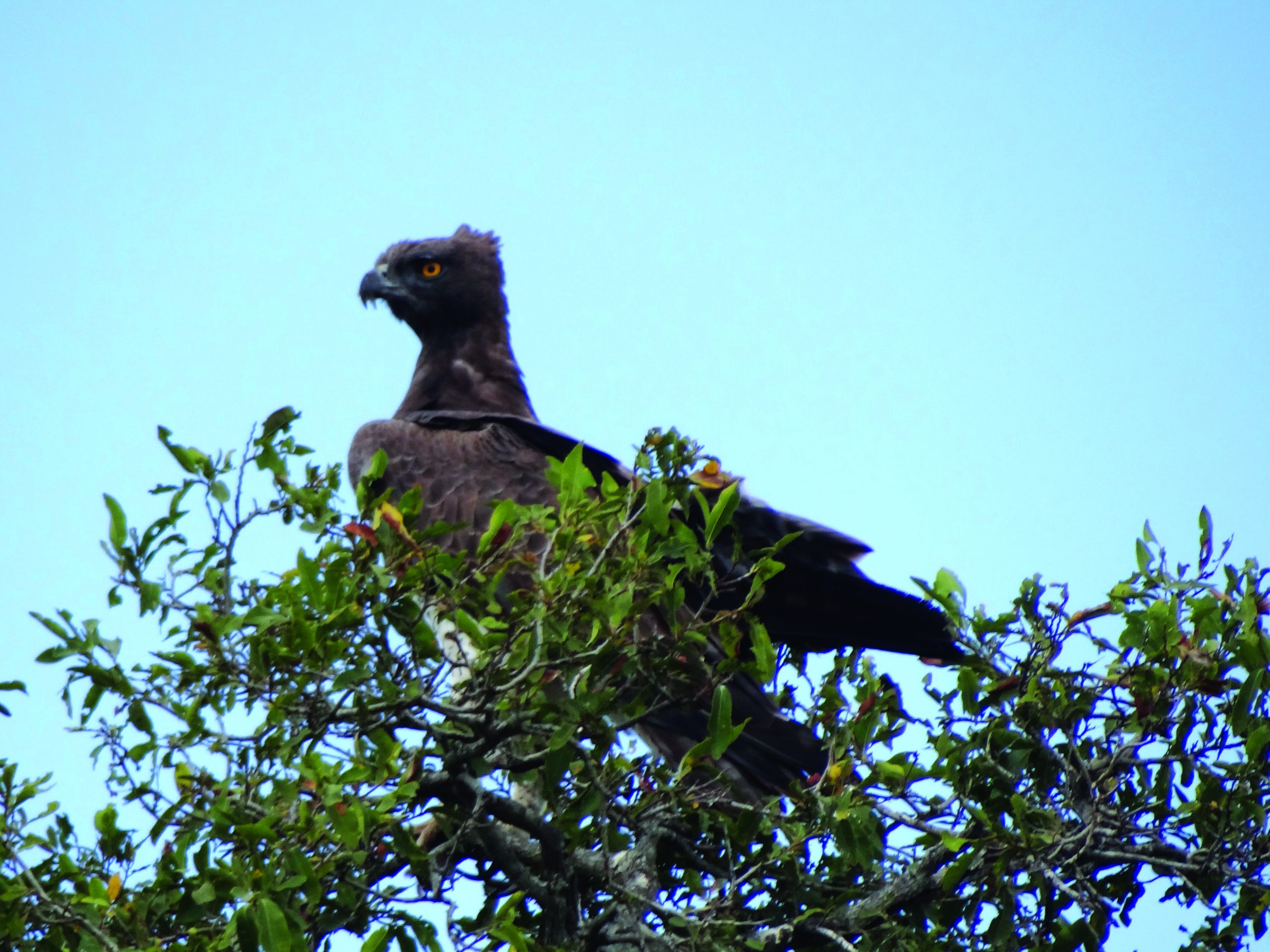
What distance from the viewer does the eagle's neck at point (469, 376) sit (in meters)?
8.18

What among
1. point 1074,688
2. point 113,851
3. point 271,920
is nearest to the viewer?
point 271,920

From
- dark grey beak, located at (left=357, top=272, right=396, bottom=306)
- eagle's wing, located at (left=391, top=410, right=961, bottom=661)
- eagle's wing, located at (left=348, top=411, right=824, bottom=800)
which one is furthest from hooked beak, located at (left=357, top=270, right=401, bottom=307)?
eagle's wing, located at (left=391, top=410, right=961, bottom=661)

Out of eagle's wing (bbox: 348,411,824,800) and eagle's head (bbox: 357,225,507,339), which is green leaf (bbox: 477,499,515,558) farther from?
eagle's head (bbox: 357,225,507,339)

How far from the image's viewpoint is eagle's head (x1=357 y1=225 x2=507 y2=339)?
28.2ft

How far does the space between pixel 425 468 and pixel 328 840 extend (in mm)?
3616

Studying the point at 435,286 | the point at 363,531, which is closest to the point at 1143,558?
the point at 363,531

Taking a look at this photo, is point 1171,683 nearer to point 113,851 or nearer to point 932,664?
point 932,664

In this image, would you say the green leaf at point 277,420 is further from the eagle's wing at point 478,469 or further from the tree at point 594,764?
the eagle's wing at point 478,469

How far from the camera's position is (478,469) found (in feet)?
22.4

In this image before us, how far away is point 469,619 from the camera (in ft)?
11.3

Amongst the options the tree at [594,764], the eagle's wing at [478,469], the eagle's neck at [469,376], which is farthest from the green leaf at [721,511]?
the eagle's neck at [469,376]

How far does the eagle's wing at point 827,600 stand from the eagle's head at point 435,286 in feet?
10.5

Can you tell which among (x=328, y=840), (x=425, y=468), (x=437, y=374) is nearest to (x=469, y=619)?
(x=328, y=840)

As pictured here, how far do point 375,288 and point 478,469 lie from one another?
2.21 metres
